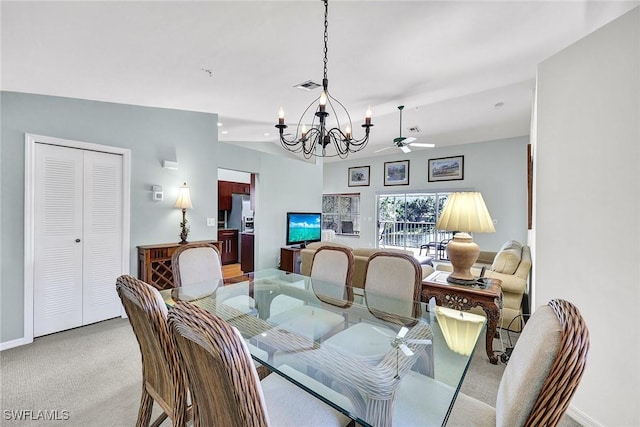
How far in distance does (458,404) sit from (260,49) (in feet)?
8.31

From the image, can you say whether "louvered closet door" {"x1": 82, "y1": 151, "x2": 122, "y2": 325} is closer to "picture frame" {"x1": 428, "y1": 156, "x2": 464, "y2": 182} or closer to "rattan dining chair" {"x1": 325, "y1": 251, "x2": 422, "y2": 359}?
"rattan dining chair" {"x1": 325, "y1": 251, "x2": 422, "y2": 359}

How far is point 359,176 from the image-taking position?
892 centimetres

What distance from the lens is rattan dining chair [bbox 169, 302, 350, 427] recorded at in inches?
29.1

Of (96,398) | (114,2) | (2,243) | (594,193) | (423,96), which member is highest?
(423,96)

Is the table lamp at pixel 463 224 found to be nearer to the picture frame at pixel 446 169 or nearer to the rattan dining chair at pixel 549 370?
the rattan dining chair at pixel 549 370

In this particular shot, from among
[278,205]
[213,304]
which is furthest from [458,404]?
[278,205]

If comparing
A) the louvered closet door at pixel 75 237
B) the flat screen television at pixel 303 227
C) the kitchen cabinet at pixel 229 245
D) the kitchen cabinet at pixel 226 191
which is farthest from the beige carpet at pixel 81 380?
the kitchen cabinet at pixel 226 191

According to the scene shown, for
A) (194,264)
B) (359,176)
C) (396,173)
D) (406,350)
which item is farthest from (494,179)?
(194,264)

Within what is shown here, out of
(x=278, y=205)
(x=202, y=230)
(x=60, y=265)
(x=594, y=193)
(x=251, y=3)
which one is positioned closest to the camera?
(x=251, y=3)

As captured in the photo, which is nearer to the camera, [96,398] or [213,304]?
[96,398]

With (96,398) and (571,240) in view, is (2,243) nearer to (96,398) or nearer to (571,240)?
(96,398)

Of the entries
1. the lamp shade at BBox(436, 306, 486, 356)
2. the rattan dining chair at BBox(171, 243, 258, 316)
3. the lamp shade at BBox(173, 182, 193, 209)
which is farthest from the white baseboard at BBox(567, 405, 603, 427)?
the lamp shade at BBox(173, 182, 193, 209)

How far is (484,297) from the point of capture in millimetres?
2334

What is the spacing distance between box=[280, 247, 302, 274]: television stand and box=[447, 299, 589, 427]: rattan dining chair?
535cm
